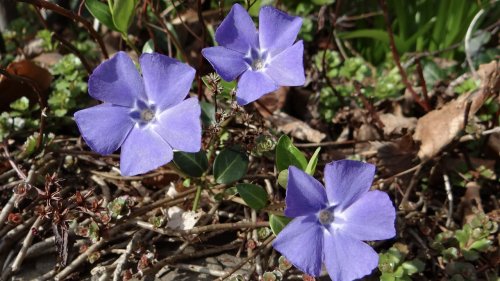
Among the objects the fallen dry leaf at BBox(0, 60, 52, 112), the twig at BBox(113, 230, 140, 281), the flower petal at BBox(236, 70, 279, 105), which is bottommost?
the twig at BBox(113, 230, 140, 281)

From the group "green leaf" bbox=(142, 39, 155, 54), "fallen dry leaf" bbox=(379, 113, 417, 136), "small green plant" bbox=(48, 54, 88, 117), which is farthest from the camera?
"fallen dry leaf" bbox=(379, 113, 417, 136)

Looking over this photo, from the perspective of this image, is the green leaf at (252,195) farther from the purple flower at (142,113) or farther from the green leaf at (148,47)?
the green leaf at (148,47)

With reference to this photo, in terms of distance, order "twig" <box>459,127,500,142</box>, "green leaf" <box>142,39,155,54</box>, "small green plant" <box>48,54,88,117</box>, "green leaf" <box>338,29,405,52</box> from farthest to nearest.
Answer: "green leaf" <box>338,29,405,52</box> < "small green plant" <box>48,54,88,117</box> < "twig" <box>459,127,500,142</box> < "green leaf" <box>142,39,155,54</box>

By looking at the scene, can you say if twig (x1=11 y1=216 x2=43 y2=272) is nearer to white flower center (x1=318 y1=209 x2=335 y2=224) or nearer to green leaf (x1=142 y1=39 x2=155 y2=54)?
green leaf (x1=142 y1=39 x2=155 y2=54)

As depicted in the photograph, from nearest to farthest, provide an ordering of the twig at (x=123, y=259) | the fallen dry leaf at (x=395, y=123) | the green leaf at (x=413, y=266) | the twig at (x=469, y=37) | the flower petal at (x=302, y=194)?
1. the flower petal at (x=302, y=194)
2. the twig at (x=123, y=259)
3. the green leaf at (x=413, y=266)
4. the fallen dry leaf at (x=395, y=123)
5. the twig at (x=469, y=37)

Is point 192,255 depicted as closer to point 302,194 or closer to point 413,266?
point 302,194

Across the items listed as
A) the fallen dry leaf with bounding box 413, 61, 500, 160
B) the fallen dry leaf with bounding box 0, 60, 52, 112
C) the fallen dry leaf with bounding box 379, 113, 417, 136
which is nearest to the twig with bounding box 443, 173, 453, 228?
the fallen dry leaf with bounding box 413, 61, 500, 160

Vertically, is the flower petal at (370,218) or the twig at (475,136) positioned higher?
the flower petal at (370,218)

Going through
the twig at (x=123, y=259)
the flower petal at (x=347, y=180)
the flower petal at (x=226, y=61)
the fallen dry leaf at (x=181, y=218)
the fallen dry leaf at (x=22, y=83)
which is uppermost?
the flower petal at (x=226, y=61)

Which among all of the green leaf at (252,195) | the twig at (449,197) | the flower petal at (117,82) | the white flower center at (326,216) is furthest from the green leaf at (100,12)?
the twig at (449,197)
